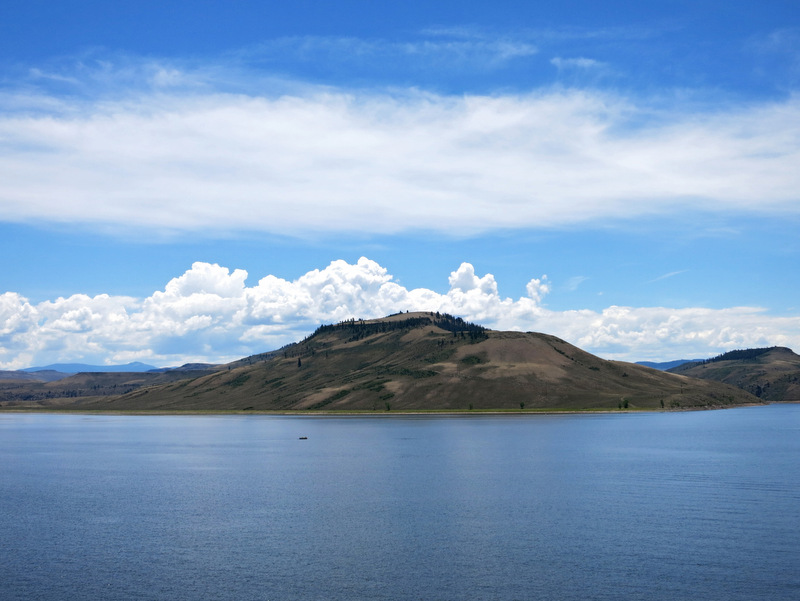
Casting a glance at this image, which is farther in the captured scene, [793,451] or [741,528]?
[793,451]

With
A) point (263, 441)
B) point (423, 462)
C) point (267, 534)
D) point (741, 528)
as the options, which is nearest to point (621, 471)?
point (423, 462)

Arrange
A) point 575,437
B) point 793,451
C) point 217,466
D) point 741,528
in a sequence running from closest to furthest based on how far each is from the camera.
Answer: point 741,528
point 217,466
point 793,451
point 575,437

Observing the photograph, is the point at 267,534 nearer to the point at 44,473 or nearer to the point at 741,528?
the point at 741,528

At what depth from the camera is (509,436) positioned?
193 meters

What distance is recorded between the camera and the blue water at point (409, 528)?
177 feet

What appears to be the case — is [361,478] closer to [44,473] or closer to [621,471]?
[621,471]

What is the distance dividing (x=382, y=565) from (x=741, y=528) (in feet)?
116

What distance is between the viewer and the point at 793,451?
145875 mm

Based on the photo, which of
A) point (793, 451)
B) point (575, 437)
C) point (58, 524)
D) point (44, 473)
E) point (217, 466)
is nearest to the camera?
point (58, 524)

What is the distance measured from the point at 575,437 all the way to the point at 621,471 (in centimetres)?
7320

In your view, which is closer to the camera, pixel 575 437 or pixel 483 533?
pixel 483 533

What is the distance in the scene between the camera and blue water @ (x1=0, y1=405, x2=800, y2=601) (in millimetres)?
53969

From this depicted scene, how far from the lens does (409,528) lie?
243 feet

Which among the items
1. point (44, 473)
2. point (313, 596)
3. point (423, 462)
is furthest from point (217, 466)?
point (313, 596)
